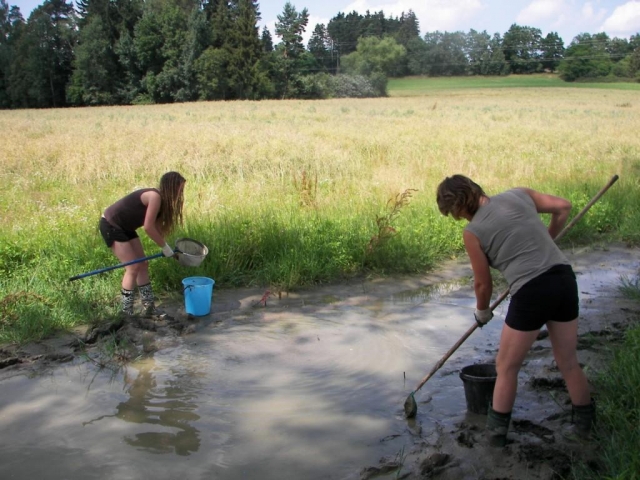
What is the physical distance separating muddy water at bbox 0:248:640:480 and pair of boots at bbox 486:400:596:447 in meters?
0.49

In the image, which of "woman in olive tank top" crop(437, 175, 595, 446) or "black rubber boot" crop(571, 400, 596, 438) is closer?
"woman in olive tank top" crop(437, 175, 595, 446)

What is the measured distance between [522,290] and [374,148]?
1191cm

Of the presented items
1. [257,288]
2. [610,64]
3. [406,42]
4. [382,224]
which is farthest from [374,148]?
[406,42]

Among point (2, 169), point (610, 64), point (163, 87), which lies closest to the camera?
point (2, 169)

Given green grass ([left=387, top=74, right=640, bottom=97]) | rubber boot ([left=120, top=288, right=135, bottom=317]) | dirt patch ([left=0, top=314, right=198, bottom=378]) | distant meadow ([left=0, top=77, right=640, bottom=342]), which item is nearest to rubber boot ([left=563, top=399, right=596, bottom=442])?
dirt patch ([left=0, top=314, right=198, bottom=378])

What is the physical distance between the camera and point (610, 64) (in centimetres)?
7894

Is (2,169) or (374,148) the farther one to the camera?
(374,148)

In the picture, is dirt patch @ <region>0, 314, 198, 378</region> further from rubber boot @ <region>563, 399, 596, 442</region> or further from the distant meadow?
rubber boot @ <region>563, 399, 596, 442</region>

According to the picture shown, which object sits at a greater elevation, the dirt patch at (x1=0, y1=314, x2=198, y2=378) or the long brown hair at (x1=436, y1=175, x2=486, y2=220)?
the long brown hair at (x1=436, y1=175, x2=486, y2=220)

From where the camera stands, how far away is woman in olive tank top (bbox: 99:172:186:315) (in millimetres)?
5223

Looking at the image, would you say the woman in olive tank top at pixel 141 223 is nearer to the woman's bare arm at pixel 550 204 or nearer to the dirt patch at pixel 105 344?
the dirt patch at pixel 105 344

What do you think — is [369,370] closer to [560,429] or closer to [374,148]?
[560,429]

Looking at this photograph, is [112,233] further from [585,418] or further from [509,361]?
[585,418]

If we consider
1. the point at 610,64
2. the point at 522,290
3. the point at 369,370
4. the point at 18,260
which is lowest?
the point at 369,370
